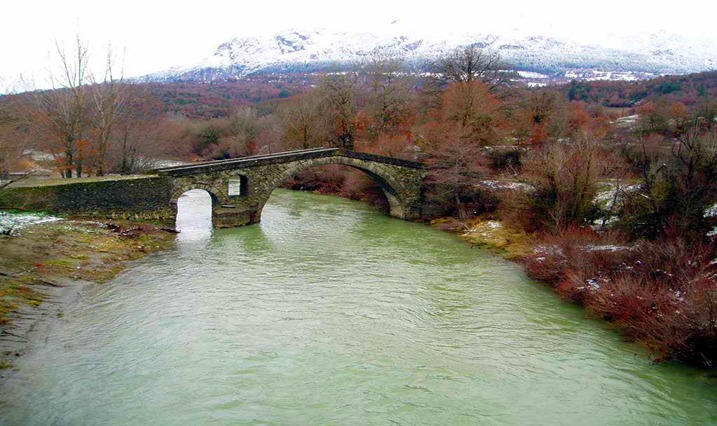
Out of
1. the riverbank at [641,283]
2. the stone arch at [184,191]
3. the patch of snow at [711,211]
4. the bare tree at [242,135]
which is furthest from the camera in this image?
the bare tree at [242,135]

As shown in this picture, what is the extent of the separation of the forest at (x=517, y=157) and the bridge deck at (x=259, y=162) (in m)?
2.93

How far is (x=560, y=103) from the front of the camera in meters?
38.6

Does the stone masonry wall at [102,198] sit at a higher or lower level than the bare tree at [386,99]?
lower

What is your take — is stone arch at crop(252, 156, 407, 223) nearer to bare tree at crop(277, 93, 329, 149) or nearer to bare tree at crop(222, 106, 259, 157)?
bare tree at crop(277, 93, 329, 149)

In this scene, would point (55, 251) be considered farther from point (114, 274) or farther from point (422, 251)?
point (422, 251)

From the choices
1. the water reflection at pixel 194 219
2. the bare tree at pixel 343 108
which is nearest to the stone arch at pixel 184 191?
the water reflection at pixel 194 219

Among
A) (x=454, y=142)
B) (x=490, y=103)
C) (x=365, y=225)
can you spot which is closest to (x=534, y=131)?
(x=490, y=103)

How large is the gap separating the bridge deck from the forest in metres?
2.93

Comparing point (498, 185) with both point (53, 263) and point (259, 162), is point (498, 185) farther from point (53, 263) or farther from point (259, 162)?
point (53, 263)

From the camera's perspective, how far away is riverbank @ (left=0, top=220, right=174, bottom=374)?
13039 mm

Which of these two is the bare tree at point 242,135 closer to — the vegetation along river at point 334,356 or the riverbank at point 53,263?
the riverbank at point 53,263

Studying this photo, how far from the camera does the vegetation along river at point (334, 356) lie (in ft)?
33.5

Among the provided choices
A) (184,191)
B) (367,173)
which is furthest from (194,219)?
(367,173)

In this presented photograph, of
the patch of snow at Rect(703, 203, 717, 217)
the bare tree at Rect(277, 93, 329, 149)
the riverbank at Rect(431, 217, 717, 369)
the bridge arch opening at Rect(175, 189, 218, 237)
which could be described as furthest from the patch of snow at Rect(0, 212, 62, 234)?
the bare tree at Rect(277, 93, 329, 149)
